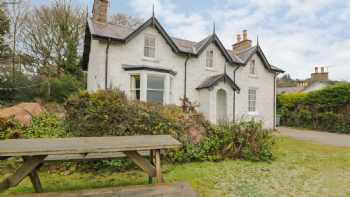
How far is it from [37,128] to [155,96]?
256 inches

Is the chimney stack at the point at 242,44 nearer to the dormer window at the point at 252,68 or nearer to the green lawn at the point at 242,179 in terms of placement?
→ the dormer window at the point at 252,68

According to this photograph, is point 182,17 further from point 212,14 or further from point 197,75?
point 197,75

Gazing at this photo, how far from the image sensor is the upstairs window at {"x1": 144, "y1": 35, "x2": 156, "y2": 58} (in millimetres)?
12336

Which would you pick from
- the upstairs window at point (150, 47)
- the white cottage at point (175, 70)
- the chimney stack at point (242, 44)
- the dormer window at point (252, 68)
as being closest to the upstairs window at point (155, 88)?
the white cottage at point (175, 70)

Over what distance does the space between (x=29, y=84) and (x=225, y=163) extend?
735 inches

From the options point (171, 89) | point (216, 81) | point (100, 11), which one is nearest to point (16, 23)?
point (100, 11)

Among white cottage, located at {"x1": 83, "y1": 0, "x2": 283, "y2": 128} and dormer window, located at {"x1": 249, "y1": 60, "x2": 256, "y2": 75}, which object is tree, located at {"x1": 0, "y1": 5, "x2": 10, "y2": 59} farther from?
dormer window, located at {"x1": 249, "y1": 60, "x2": 256, "y2": 75}

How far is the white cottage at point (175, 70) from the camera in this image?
11.4 metres

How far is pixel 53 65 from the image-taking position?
21594mm

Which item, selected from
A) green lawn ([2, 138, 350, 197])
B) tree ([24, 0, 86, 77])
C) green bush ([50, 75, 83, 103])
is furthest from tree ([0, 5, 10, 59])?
green lawn ([2, 138, 350, 197])

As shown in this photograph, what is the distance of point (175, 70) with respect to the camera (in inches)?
520

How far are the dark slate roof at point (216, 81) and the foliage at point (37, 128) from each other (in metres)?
9.03

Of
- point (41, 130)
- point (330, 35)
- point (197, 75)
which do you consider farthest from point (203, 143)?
point (330, 35)

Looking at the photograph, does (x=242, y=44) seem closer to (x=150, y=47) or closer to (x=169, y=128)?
(x=150, y=47)
